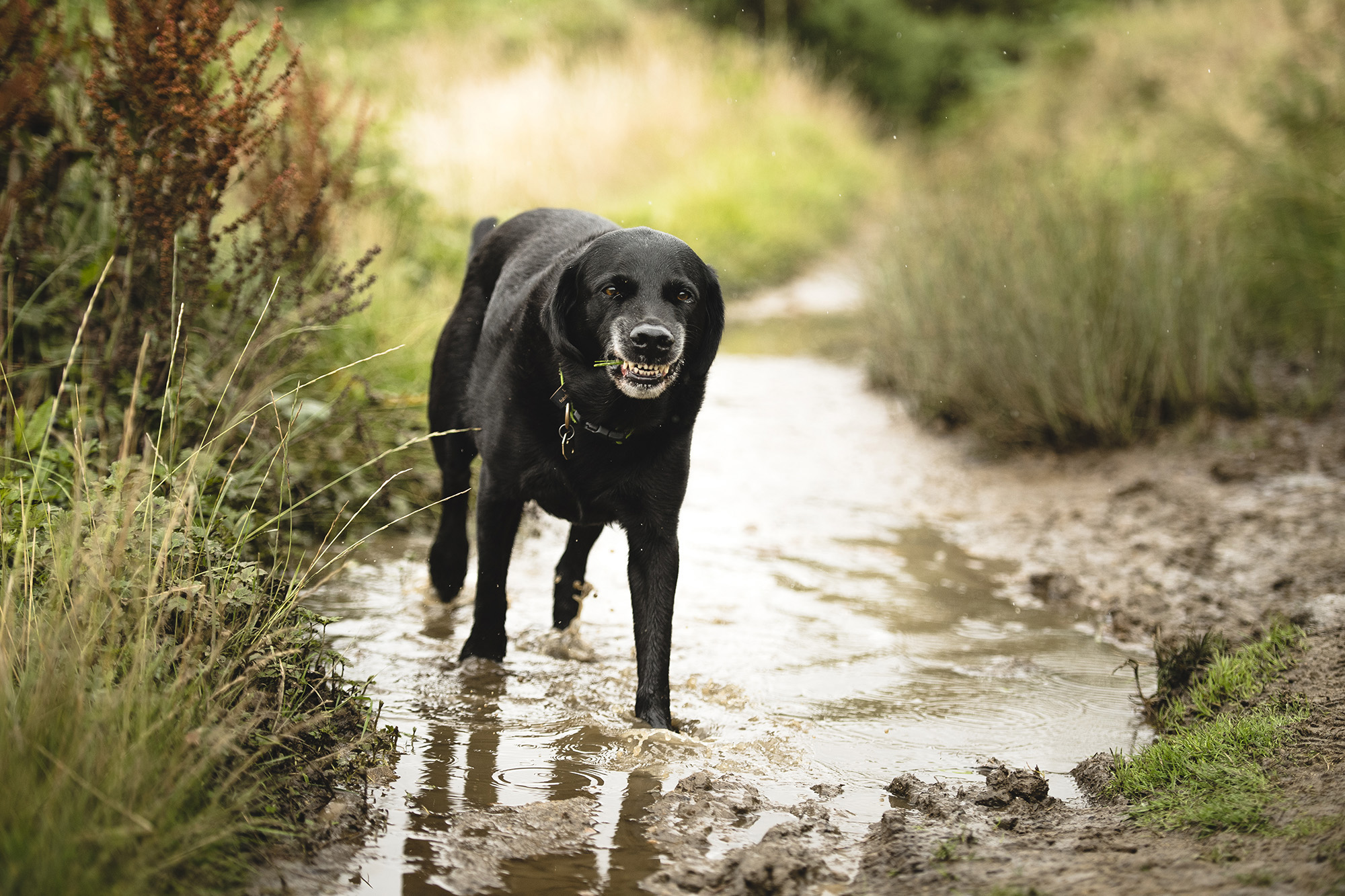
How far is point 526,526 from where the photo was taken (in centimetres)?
525

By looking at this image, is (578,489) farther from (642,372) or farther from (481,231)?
(481,231)

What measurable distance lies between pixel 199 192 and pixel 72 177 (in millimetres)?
1218

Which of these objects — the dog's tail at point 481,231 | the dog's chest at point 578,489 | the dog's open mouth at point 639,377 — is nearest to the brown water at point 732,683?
the dog's chest at point 578,489

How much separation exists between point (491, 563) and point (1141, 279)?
4241 mm

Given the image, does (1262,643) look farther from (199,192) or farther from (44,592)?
(199,192)

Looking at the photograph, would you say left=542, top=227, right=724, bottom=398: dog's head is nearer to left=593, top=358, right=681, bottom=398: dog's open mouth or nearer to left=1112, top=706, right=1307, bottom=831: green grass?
left=593, top=358, right=681, bottom=398: dog's open mouth

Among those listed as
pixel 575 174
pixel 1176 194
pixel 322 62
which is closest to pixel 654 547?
pixel 1176 194

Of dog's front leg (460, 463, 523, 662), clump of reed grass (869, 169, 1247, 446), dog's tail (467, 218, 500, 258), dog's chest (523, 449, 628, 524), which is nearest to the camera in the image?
dog's chest (523, 449, 628, 524)

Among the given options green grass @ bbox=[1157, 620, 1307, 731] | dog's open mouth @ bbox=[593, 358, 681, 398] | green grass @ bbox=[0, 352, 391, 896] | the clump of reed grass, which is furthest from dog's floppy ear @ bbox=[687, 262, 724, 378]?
the clump of reed grass

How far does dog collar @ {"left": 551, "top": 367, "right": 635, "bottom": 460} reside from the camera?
318 cm

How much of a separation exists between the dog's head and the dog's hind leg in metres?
0.90

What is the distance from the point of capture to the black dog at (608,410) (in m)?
3.11

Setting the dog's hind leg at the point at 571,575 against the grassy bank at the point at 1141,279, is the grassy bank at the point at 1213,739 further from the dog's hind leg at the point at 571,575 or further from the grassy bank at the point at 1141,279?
the grassy bank at the point at 1141,279

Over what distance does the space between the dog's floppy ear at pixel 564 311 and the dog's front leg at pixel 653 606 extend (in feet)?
1.78
